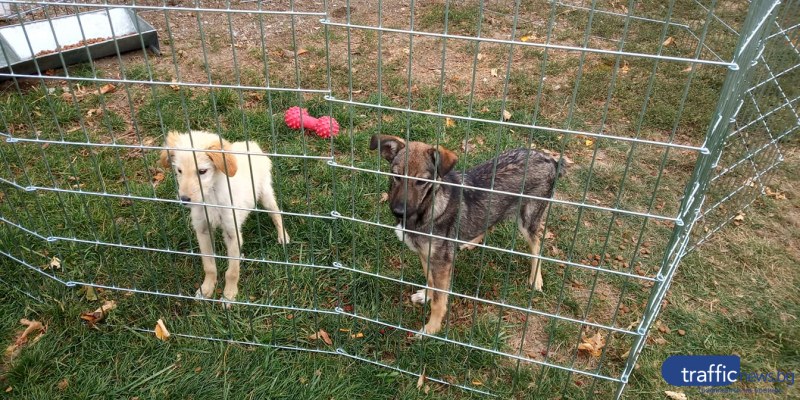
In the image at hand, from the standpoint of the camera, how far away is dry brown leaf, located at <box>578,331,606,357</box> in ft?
12.4

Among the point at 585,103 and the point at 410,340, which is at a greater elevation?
the point at 585,103

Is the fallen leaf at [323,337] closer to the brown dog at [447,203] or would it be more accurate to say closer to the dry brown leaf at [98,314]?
the brown dog at [447,203]

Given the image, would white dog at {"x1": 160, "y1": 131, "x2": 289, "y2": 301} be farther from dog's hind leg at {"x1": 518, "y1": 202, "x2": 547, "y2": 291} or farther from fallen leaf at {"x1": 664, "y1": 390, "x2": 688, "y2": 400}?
fallen leaf at {"x1": 664, "y1": 390, "x2": 688, "y2": 400}

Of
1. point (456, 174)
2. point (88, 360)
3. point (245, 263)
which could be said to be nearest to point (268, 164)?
point (245, 263)

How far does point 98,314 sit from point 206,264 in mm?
766

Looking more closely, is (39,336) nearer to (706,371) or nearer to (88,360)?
(88,360)

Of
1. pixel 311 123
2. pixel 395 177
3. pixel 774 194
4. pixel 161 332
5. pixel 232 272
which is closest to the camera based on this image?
pixel 395 177

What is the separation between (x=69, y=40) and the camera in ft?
22.5

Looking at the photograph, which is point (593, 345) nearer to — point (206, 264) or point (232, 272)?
point (232, 272)

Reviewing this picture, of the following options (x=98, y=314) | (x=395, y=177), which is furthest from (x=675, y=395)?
(x=98, y=314)

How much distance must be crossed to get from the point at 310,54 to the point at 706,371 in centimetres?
563

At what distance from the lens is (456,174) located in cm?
392

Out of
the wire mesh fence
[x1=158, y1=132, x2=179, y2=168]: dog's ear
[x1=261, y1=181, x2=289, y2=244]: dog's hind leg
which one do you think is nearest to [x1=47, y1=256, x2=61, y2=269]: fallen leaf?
the wire mesh fence

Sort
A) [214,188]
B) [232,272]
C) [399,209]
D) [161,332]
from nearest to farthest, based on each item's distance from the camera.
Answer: [399,209] < [161,332] < [214,188] < [232,272]
